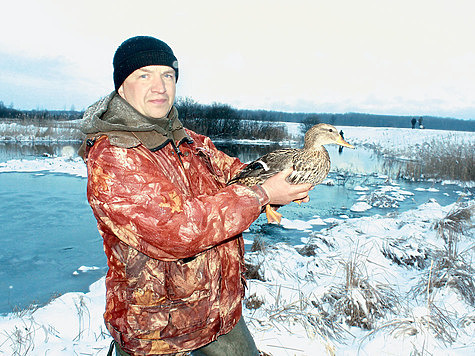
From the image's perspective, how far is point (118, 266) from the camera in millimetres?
1657

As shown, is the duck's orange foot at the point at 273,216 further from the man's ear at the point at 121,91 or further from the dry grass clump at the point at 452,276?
the dry grass clump at the point at 452,276

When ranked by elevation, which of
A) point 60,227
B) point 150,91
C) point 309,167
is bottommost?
point 60,227

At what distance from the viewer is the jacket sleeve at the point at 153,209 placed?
144 cm

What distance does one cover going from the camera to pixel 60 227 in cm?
673

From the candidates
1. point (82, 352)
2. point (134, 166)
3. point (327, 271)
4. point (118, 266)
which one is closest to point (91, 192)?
point (134, 166)

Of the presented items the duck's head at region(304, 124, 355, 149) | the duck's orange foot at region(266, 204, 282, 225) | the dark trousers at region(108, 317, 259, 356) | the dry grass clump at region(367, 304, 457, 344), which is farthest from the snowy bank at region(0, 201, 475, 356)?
the duck's head at region(304, 124, 355, 149)

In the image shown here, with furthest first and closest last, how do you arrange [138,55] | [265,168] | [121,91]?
[265,168]
[121,91]
[138,55]

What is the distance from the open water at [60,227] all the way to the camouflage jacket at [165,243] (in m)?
3.14

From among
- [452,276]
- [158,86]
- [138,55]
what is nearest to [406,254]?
[452,276]

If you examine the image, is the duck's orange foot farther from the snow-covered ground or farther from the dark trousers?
the snow-covered ground

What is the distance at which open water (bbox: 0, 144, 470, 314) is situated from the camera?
469 centimetres

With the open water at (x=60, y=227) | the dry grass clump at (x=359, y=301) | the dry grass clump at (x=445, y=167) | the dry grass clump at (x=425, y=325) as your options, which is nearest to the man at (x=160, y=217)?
the dry grass clump at (x=425, y=325)

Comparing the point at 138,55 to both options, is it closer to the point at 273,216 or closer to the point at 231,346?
the point at 273,216

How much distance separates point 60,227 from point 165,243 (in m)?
6.14
